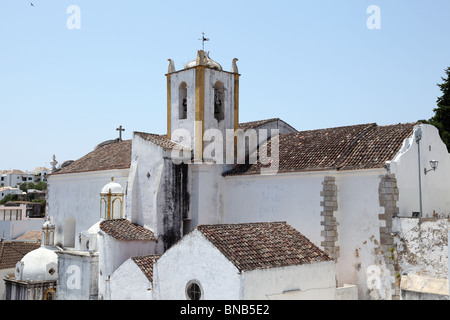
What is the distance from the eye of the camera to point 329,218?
55.2 feet

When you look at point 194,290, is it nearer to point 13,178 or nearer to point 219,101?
point 219,101

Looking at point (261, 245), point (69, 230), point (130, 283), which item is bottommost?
point (130, 283)

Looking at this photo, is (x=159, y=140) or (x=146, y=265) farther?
(x=159, y=140)

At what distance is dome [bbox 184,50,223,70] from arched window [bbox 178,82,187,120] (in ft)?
2.86

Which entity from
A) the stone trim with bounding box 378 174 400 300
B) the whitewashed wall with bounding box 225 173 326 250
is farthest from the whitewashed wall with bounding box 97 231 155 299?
the stone trim with bounding box 378 174 400 300

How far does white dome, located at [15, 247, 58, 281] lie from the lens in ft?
71.5

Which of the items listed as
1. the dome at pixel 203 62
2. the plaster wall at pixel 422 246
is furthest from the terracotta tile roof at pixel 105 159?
the plaster wall at pixel 422 246

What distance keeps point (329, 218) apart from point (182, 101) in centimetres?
821

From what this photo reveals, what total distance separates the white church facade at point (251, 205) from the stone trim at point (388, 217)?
0.03 metres

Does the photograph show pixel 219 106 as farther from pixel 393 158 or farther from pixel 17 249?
pixel 17 249

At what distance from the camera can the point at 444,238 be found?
14.5 metres

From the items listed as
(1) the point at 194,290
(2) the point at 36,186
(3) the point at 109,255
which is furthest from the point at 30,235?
(2) the point at 36,186

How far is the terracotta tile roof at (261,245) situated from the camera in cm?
1302

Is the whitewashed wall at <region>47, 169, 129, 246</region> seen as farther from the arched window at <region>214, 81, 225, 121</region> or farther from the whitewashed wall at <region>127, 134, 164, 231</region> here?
the arched window at <region>214, 81, 225, 121</region>
